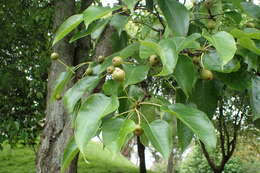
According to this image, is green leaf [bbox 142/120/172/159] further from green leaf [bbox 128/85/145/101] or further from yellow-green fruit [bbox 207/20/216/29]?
yellow-green fruit [bbox 207/20/216/29]

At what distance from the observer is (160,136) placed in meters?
0.67

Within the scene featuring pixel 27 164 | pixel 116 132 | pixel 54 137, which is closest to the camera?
pixel 116 132

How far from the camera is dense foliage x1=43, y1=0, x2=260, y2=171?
0.66 m

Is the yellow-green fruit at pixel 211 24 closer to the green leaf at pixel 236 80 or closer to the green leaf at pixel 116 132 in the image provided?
the green leaf at pixel 236 80

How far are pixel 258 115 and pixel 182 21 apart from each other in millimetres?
315

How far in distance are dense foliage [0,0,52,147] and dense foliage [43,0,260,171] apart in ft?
7.89

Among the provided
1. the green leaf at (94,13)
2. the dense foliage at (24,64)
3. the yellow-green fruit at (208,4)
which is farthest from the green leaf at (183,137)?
the dense foliage at (24,64)

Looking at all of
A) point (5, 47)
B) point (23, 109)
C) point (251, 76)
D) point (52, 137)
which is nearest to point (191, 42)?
point (251, 76)

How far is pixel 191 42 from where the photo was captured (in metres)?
0.73

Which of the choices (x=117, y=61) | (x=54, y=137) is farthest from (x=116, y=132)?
(x=54, y=137)

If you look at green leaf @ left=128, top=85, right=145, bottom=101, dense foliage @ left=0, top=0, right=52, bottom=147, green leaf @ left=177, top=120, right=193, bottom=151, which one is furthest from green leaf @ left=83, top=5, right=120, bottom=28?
dense foliage @ left=0, top=0, right=52, bottom=147

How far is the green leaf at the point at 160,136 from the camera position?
2.12 feet

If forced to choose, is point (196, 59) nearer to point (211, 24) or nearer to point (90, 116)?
point (211, 24)

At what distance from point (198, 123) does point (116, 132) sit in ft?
0.55
